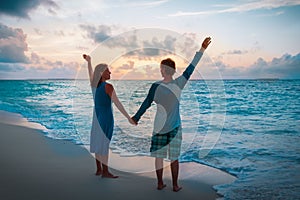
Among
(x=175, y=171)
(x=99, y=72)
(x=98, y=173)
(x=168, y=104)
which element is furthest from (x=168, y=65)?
(x=98, y=173)

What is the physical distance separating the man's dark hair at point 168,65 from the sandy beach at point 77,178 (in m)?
1.56

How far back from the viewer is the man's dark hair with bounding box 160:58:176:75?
3.93 m

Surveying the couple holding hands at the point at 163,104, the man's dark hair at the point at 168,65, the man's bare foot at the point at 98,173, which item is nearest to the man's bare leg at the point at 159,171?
the couple holding hands at the point at 163,104

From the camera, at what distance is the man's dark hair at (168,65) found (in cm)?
393

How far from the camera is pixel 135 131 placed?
360 inches

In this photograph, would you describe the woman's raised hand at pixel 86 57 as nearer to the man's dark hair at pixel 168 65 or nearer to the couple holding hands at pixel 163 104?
the couple holding hands at pixel 163 104

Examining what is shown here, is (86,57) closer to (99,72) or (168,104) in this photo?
(99,72)

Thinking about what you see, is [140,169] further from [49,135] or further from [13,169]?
[49,135]

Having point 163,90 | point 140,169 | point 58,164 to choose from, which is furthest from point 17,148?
point 163,90

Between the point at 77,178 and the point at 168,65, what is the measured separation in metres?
2.10

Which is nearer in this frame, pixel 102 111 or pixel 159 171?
pixel 159 171

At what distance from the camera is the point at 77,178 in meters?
4.64

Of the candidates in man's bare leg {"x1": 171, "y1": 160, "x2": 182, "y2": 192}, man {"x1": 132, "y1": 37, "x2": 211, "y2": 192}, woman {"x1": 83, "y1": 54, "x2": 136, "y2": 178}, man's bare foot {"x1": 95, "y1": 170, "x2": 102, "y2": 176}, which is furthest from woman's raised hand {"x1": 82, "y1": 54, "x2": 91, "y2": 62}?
man's bare leg {"x1": 171, "y1": 160, "x2": 182, "y2": 192}

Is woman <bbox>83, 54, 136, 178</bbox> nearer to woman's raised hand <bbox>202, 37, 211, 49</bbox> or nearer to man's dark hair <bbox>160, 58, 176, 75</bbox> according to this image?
man's dark hair <bbox>160, 58, 176, 75</bbox>
